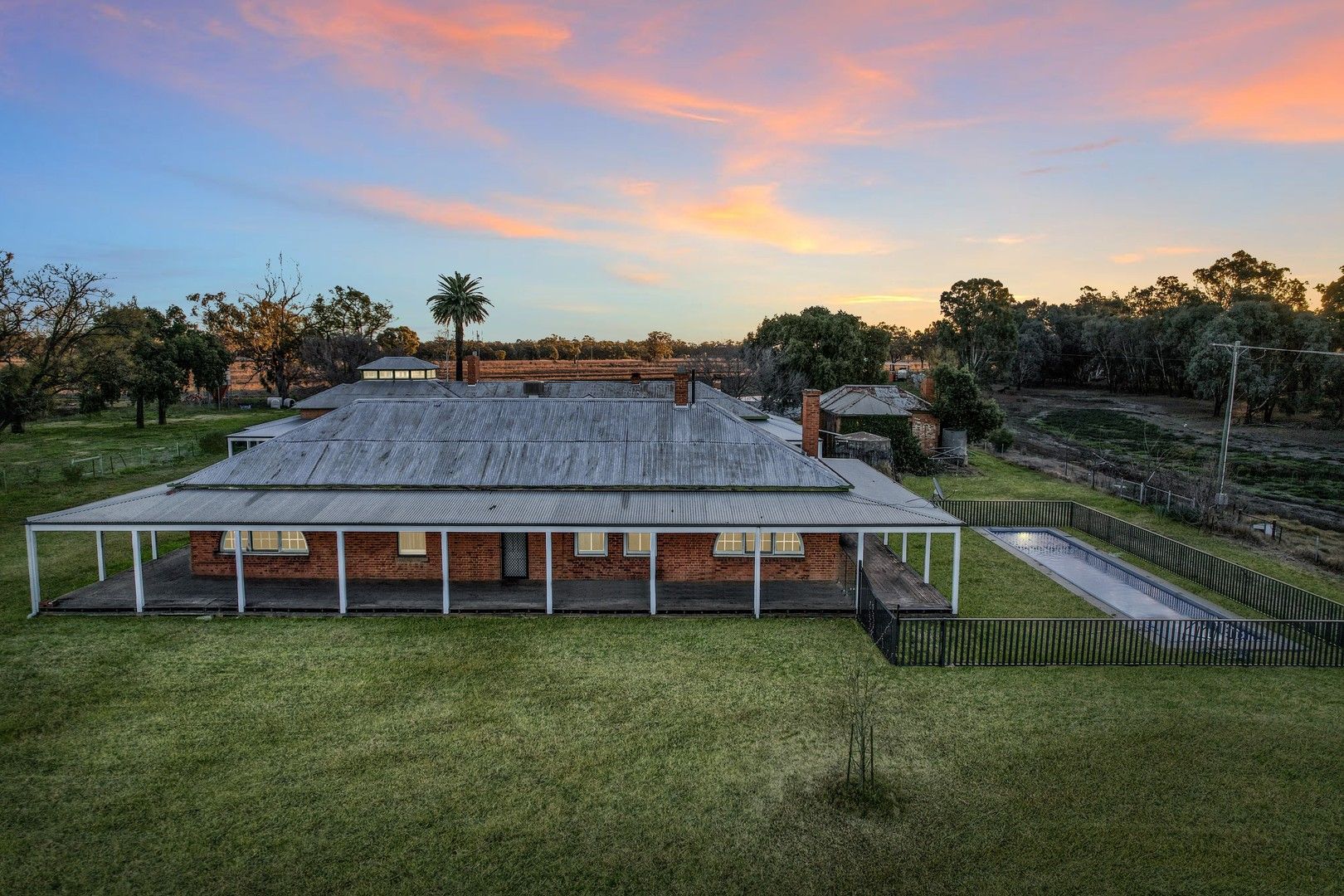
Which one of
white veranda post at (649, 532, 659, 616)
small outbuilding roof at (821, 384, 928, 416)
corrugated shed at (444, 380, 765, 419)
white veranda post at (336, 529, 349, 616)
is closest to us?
white veranda post at (336, 529, 349, 616)

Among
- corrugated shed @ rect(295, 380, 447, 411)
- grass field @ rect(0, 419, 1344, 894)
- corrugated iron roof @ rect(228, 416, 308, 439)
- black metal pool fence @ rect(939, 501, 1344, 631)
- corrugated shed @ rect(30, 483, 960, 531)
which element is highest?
corrugated shed @ rect(295, 380, 447, 411)

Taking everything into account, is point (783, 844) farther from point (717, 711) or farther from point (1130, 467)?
point (1130, 467)

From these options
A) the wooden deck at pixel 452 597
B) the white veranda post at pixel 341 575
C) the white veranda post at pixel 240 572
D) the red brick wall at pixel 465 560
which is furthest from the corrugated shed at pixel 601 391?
the white veranda post at pixel 240 572

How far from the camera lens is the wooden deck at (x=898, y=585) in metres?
17.7

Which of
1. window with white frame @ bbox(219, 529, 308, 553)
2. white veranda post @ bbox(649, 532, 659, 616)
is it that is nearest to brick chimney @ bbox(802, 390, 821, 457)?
white veranda post @ bbox(649, 532, 659, 616)

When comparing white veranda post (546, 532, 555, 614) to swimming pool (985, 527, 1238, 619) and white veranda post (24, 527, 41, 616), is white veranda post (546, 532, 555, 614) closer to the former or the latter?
white veranda post (24, 527, 41, 616)

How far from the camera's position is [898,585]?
64.1ft

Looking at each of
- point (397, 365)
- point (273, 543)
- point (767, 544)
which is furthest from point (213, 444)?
point (767, 544)

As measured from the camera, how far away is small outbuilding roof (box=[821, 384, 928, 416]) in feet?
137

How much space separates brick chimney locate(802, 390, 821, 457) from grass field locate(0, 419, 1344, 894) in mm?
8529

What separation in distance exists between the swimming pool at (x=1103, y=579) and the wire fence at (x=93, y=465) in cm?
4234

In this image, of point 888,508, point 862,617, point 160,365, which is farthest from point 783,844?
point 160,365

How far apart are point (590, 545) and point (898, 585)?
852 cm

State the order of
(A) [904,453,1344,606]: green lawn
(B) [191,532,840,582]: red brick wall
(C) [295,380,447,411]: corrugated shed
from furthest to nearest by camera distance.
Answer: (C) [295,380,447,411]: corrugated shed
(A) [904,453,1344,606]: green lawn
(B) [191,532,840,582]: red brick wall
